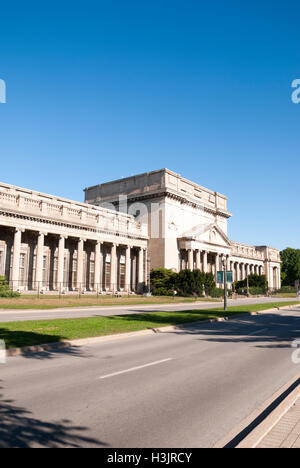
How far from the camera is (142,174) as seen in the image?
65875mm

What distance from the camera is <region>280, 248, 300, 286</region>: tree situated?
124512mm

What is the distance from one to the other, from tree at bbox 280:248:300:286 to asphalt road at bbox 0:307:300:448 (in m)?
120

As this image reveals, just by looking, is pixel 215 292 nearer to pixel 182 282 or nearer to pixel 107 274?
pixel 182 282

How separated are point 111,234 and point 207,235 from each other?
24404mm

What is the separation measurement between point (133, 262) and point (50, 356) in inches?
1923

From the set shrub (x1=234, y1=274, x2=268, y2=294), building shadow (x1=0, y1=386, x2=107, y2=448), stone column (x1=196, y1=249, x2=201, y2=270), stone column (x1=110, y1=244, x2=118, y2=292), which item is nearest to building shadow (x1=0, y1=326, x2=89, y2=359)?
building shadow (x1=0, y1=386, x2=107, y2=448)

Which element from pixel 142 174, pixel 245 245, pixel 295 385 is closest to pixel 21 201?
pixel 142 174

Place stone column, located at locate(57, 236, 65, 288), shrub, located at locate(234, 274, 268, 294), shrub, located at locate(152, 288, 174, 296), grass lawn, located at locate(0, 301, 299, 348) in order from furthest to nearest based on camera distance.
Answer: shrub, located at locate(234, 274, 268, 294), shrub, located at locate(152, 288, 174, 296), stone column, located at locate(57, 236, 65, 288), grass lawn, located at locate(0, 301, 299, 348)

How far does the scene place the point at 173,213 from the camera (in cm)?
6319

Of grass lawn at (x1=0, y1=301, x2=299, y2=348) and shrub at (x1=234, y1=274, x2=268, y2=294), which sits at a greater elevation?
shrub at (x1=234, y1=274, x2=268, y2=294)

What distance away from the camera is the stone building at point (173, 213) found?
61188mm

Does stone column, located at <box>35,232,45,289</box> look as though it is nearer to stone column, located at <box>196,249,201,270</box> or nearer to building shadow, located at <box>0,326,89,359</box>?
building shadow, located at <box>0,326,89,359</box>

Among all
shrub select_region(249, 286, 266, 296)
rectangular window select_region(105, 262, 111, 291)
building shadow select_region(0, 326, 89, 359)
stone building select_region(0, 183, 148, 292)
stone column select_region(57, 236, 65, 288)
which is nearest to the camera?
building shadow select_region(0, 326, 89, 359)

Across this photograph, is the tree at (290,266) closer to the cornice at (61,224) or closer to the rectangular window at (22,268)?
the cornice at (61,224)
